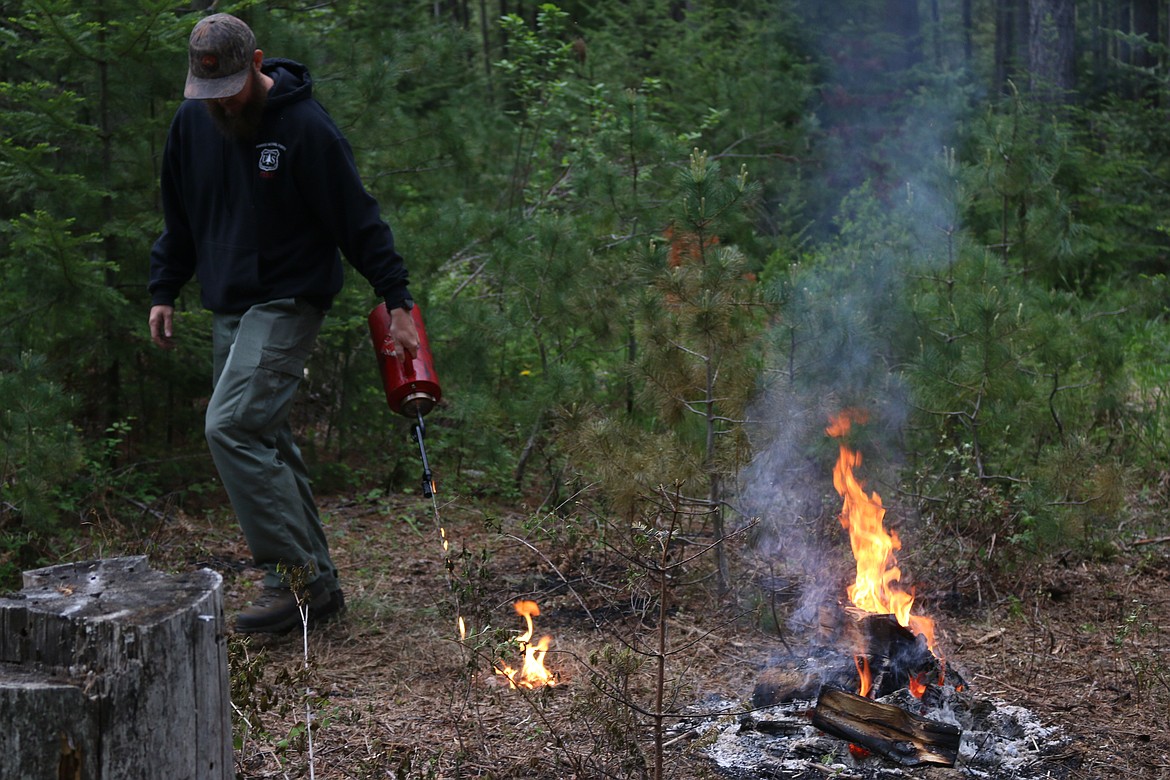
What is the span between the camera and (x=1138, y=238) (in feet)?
38.8

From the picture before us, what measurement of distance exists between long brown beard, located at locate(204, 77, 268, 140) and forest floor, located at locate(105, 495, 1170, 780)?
1915 mm

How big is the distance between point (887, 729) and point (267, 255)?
3020 millimetres

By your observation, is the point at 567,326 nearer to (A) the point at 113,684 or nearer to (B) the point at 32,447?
(B) the point at 32,447

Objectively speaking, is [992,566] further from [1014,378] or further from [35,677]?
[35,677]

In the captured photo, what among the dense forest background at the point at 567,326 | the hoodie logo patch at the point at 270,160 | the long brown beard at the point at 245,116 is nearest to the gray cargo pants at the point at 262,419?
the hoodie logo patch at the point at 270,160

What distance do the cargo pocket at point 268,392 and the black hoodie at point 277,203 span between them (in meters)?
0.27

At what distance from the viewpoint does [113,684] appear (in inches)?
96.5

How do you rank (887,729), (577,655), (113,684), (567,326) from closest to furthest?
(113,684), (887,729), (577,655), (567,326)

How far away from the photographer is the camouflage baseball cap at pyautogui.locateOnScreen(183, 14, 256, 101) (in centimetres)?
436

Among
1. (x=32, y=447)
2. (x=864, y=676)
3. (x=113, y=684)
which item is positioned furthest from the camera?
(x=32, y=447)

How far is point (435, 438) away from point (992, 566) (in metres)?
3.82

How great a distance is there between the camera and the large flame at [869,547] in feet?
15.3

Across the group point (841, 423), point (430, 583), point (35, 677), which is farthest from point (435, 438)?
point (35, 677)

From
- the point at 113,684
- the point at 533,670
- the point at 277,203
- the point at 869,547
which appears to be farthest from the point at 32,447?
the point at 869,547
